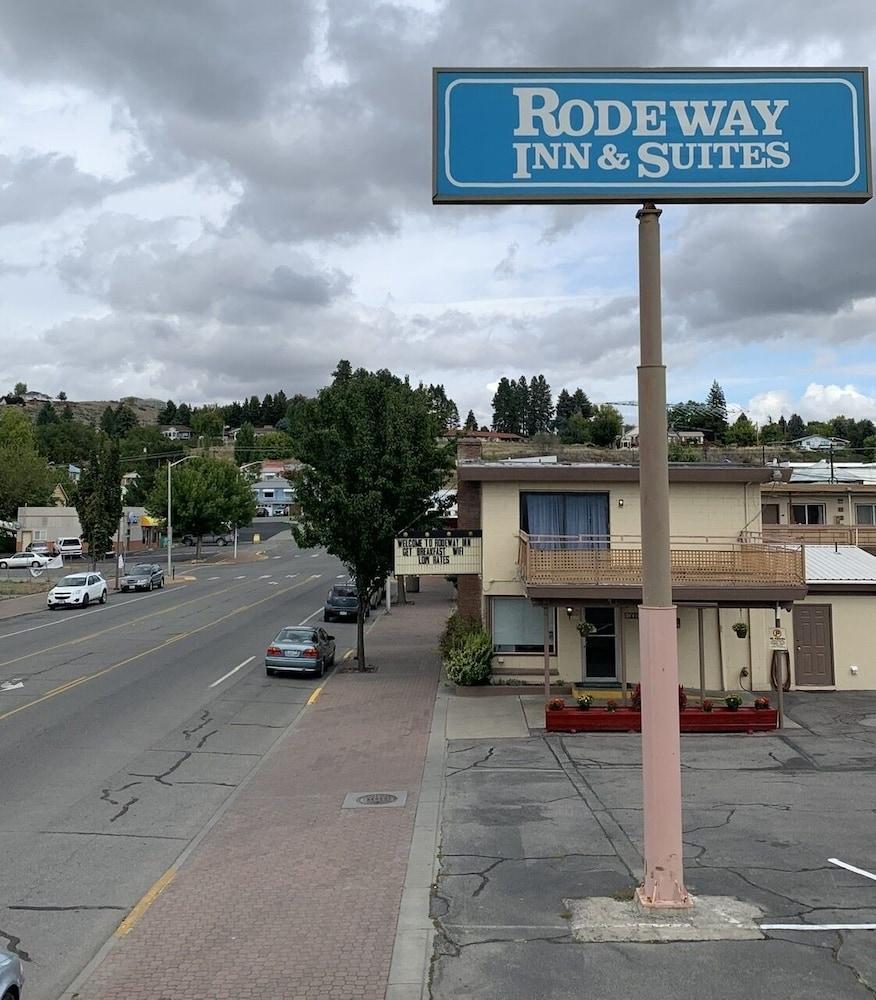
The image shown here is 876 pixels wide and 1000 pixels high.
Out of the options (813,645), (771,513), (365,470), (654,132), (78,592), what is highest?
(654,132)

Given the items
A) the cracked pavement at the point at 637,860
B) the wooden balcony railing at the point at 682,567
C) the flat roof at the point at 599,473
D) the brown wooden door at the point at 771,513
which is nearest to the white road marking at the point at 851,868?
the cracked pavement at the point at 637,860

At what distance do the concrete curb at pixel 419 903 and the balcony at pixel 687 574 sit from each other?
6.14m

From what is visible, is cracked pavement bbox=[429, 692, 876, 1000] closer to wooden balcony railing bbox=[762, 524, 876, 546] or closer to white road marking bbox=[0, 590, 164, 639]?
wooden balcony railing bbox=[762, 524, 876, 546]

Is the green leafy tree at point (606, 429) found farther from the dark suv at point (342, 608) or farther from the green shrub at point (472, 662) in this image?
the green shrub at point (472, 662)

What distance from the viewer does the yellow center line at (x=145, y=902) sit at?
8977 millimetres

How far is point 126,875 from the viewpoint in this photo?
1067 centimetres

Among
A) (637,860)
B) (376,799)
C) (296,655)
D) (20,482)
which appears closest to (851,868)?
(637,860)

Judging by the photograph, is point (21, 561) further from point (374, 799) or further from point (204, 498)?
point (374, 799)

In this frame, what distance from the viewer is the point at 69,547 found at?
271ft

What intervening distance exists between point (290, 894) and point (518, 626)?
47.2 ft

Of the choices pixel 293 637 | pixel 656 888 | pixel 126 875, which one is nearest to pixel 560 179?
pixel 656 888

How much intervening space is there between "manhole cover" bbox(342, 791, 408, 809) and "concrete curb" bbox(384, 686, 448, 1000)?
0.31 m

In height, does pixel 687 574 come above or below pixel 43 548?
below

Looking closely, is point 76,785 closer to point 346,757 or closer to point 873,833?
point 346,757
